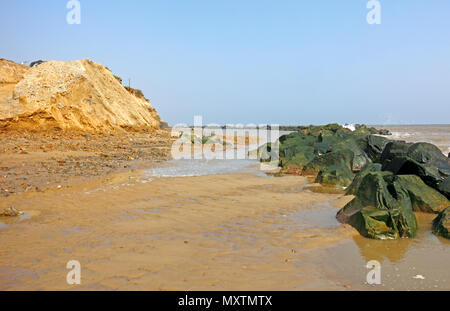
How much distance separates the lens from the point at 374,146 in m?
13.5

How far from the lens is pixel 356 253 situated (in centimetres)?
412

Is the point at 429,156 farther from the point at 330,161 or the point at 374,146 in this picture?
the point at 374,146

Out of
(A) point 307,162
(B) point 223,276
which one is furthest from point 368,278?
(A) point 307,162

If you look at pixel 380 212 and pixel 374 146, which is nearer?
pixel 380 212

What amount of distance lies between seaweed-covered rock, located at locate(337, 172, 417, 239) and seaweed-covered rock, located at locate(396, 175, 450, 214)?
2.84 ft

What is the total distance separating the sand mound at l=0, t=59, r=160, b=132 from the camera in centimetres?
1819

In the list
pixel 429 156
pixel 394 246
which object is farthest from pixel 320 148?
pixel 394 246

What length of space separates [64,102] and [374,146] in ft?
55.4

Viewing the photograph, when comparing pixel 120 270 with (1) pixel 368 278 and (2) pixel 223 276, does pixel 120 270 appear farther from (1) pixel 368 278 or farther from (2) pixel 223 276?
(1) pixel 368 278

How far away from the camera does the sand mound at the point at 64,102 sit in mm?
18188

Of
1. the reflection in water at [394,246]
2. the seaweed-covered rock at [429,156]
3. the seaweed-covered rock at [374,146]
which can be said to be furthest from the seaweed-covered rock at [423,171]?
the seaweed-covered rock at [374,146]

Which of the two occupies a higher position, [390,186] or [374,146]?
[374,146]

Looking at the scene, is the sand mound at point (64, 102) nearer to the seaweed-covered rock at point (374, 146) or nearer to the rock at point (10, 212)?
the rock at point (10, 212)

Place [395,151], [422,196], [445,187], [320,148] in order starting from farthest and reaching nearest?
[320,148]
[395,151]
[445,187]
[422,196]
